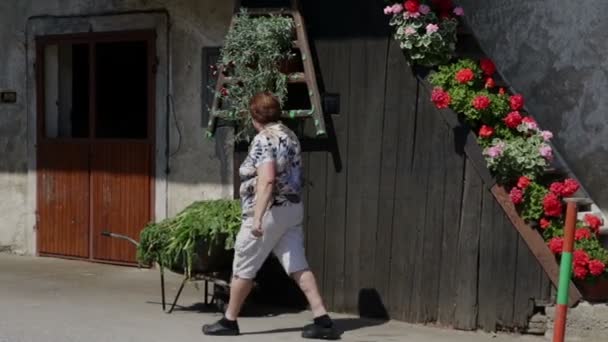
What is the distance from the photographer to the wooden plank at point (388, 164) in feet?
23.1

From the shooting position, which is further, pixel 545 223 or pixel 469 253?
pixel 469 253

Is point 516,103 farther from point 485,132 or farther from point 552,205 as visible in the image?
point 552,205

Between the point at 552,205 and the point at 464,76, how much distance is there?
109 cm

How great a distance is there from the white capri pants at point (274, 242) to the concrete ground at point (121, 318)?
19.2 inches

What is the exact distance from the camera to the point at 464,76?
6.75 metres

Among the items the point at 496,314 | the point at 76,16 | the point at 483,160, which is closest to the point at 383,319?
the point at 496,314

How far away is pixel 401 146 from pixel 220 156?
83.6 inches

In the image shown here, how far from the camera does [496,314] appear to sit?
6.68 metres

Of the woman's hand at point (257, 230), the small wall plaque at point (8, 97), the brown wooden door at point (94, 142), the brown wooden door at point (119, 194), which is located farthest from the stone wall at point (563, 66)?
the small wall plaque at point (8, 97)

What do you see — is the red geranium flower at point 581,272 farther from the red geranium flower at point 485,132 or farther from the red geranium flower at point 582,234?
the red geranium flower at point 485,132

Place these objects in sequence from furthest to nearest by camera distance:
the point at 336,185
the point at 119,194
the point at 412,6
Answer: the point at 119,194 < the point at 336,185 < the point at 412,6

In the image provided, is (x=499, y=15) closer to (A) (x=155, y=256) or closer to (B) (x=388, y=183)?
(B) (x=388, y=183)

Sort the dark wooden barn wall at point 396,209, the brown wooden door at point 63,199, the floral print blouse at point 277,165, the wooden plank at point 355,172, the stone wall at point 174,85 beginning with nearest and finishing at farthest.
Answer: the floral print blouse at point 277,165 < the dark wooden barn wall at point 396,209 < the wooden plank at point 355,172 < the stone wall at point 174,85 < the brown wooden door at point 63,199

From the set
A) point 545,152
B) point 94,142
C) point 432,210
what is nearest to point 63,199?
point 94,142
